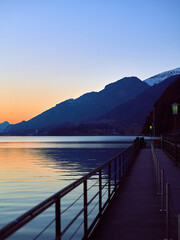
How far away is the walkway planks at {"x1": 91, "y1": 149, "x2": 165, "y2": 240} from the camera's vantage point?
22.5 feet

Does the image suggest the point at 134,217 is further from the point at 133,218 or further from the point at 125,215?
the point at 125,215

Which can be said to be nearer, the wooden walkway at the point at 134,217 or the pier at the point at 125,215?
the pier at the point at 125,215

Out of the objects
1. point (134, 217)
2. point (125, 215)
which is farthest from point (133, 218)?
point (125, 215)

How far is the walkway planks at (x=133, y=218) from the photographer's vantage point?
22.5 feet

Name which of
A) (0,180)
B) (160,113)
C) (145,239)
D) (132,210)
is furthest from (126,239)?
(160,113)

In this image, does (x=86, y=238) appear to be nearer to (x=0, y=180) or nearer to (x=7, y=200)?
(x=7, y=200)

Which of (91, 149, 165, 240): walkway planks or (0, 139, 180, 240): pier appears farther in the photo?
(91, 149, 165, 240): walkway planks

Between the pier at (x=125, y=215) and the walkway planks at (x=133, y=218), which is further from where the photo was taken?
the walkway planks at (x=133, y=218)

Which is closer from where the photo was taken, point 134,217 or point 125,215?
point 134,217

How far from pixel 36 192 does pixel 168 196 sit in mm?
17191

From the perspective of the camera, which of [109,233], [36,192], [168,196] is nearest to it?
[168,196]

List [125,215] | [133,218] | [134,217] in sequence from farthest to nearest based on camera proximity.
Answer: [125,215], [134,217], [133,218]

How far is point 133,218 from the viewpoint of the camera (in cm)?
828

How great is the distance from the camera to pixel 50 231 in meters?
12.4
